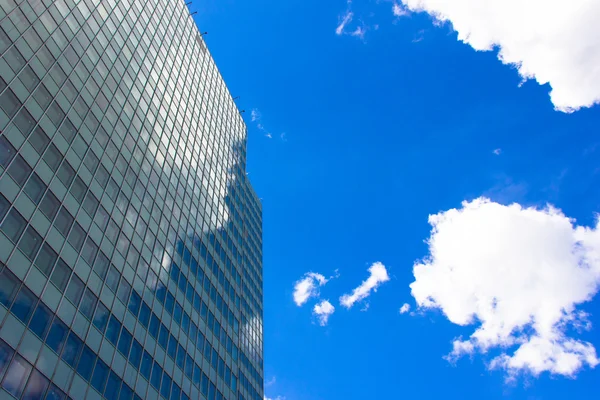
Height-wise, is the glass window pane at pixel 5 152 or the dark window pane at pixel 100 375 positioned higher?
the glass window pane at pixel 5 152

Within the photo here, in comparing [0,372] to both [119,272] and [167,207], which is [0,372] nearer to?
[119,272]

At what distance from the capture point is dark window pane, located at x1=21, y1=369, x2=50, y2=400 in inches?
910

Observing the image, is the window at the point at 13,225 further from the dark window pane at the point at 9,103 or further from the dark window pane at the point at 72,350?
the dark window pane at the point at 72,350

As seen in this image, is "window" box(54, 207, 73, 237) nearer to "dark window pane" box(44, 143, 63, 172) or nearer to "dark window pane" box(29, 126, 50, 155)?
Answer: "dark window pane" box(44, 143, 63, 172)

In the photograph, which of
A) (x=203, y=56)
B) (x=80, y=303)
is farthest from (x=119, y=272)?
(x=203, y=56)

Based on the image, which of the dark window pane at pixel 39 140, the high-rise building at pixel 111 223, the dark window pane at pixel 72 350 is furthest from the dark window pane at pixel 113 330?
the dark window pane at pixel 39 140

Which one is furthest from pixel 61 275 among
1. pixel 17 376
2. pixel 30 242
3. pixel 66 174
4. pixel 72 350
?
pixel 66 174

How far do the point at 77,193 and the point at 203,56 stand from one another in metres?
48.7

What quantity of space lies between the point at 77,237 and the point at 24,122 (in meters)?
7.76

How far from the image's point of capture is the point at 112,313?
105 feet

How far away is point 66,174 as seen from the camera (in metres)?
31.8

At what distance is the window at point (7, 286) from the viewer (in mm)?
23266

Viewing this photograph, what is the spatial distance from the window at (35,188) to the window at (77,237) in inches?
124

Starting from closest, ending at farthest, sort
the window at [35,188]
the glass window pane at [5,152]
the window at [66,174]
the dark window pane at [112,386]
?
the glass window pane at [5,152] → the window at [35,188] → the dark window pane at [112,386] → the window at [66,174]
